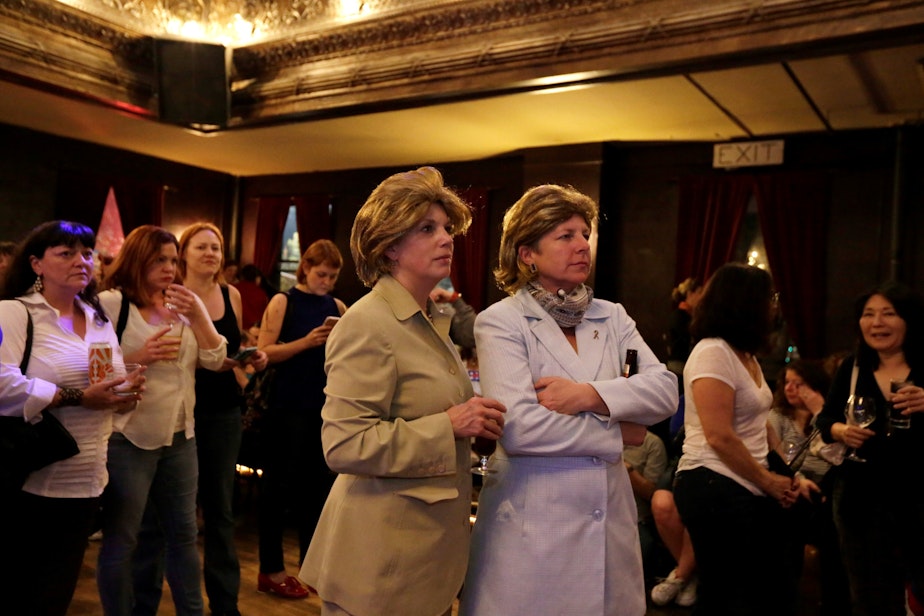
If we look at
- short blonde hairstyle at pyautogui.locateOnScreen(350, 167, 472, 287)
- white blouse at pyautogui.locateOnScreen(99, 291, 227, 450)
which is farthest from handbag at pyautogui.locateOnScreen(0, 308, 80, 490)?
short blonde hairstyle at pyautogui.locateOnScreen(350, 167, 472, 287)

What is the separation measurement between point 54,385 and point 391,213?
4.31 ft

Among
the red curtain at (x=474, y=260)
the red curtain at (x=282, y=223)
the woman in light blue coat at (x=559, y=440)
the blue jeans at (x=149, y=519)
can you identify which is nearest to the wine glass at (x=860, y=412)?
the woman in light blue coat at (x=559, y=440)

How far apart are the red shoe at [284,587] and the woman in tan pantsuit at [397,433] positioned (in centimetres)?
216

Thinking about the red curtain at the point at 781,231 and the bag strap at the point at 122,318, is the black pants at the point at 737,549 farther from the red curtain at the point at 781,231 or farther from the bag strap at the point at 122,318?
the red curtain at the point at 781,231

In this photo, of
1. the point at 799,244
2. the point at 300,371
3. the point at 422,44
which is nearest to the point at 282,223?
the point at 422,44

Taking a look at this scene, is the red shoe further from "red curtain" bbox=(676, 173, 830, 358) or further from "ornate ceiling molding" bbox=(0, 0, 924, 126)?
"red curtain" bbox=(676, 173, 830, 358)

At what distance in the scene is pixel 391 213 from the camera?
176cm

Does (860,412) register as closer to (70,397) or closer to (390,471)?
(390,471)

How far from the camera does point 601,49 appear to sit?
552cm

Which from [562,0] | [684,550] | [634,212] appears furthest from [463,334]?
[634,212]

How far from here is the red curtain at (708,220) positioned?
7488mm

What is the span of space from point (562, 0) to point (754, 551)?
451cm

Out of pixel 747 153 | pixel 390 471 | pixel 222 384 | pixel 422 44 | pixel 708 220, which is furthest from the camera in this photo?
pixel 708 220

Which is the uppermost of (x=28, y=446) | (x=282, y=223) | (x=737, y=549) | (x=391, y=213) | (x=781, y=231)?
Result: (x=282, y=223)
